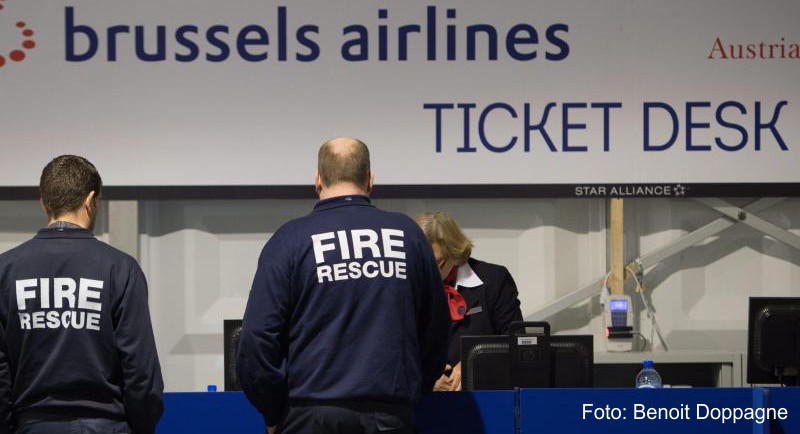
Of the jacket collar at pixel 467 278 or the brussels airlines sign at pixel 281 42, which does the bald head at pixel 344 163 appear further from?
the brussels airlines sign at pixel 281 42

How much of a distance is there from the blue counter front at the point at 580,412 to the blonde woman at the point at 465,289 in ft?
3.54

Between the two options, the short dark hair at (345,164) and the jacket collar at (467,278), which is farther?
the jacket collar at (467,278)

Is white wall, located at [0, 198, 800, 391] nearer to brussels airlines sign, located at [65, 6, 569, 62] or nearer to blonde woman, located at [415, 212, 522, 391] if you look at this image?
brussels airlines sign, located at [65, 6, 569, 62]

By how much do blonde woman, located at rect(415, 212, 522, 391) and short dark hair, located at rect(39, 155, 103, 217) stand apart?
6.35 ft

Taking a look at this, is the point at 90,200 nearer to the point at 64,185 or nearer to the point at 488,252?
the point at 64,185

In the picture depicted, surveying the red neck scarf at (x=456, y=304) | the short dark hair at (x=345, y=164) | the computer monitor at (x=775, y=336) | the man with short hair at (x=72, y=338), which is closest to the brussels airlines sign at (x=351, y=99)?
the red neck scarf at (x=456, y=304)

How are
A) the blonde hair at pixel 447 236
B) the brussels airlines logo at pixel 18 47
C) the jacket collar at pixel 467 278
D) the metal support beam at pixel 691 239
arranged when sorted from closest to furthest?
1. the blonde hair at pixel 447 236
2. the jacket collar at pixel 467 278
3. the brussels airlines logo at pixel 18 47
4. the metal support beam at pixel 691 239

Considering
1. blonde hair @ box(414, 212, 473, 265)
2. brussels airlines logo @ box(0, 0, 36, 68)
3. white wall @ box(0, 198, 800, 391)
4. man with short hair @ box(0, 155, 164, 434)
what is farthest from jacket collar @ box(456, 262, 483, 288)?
brussels airlines logo @ box(0, 0, 36, 68)

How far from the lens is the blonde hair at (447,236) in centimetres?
465

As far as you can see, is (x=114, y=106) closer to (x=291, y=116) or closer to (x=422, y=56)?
(x=291, y=116)

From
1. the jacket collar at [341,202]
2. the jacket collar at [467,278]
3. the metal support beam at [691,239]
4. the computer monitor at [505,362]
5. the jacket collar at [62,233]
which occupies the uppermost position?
the jacket collar at [341,202]

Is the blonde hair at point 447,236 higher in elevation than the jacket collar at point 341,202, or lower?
lower

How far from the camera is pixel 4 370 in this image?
2869 mm

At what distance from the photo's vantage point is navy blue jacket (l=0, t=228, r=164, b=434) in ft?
9.32
